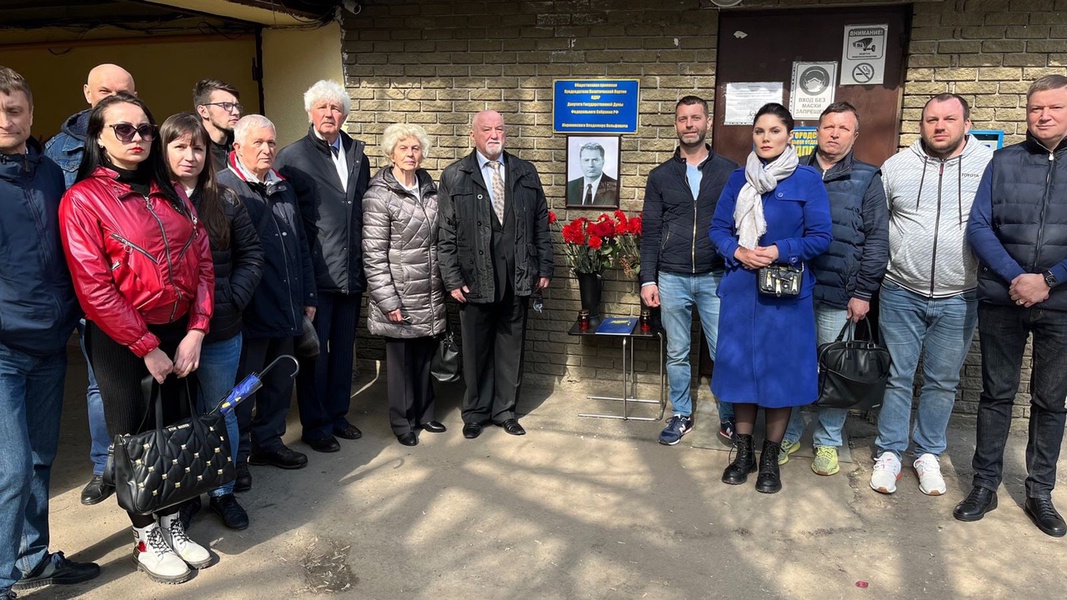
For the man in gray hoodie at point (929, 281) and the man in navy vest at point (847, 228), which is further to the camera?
the man in navy vest at point (847, 228)

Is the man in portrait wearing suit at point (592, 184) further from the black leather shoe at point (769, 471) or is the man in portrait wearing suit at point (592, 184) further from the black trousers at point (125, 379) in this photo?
the black trousers at point (125, 379)

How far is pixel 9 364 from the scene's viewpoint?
112 inches

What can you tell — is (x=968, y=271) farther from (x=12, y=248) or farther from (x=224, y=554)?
(x=12, y=248)

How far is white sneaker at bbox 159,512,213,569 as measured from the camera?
3328 millimetres

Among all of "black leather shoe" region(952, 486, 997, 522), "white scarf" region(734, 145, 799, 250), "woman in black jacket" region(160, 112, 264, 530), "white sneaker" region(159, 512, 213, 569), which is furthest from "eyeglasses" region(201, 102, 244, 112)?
"black leather shoe" region(952, 486, 997, 522)

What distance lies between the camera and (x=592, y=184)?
5500 millimetres

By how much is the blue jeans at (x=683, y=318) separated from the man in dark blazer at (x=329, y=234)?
6.36 feet

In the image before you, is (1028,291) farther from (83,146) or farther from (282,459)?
(83,146)

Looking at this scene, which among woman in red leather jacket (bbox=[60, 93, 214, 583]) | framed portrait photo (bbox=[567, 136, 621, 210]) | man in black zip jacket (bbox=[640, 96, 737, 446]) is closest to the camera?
woman in red leather jacket (bbox=[60, 93, 214, 583])

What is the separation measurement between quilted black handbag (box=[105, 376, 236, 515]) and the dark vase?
2.80 meters

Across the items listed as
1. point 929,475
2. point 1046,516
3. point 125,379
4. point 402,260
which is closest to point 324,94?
point 402,260

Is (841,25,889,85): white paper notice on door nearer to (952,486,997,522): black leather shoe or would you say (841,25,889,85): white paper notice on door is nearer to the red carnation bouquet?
the red carnation bouquet

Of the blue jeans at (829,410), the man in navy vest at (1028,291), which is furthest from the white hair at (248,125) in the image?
the man in navy vest at (1028,291)

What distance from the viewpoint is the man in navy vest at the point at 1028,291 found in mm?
3488
